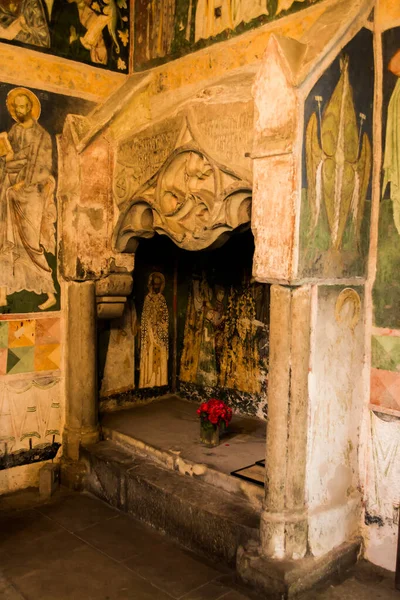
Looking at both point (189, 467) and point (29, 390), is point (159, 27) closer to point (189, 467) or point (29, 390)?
point (29, 390)

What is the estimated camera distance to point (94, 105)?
19.7ft

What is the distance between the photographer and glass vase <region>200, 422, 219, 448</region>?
5.48 m

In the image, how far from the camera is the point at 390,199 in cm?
418

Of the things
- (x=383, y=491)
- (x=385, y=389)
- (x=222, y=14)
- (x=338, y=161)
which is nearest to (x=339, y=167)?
(x=338, y=161)

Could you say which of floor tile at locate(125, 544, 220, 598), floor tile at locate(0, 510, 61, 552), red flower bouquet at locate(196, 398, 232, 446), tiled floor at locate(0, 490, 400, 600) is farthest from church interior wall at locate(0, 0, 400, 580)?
red flower bouquet at locate(196, 398, 232, 446)

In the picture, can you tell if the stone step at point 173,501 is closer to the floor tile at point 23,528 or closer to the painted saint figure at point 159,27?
the floor tile at point 23,528

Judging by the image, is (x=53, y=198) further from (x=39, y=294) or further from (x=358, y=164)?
(x=358, y=164)

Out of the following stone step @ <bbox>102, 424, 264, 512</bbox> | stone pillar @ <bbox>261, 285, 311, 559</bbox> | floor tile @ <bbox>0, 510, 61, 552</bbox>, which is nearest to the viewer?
stone pillar @ <bbox>261, 285, 311, 559</bbox>

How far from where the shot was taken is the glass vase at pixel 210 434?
5.48 meters

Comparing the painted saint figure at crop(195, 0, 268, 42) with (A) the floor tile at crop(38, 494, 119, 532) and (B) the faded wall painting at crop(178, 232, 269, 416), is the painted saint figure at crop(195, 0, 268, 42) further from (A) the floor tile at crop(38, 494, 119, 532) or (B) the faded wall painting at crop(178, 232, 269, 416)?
(A) the floor tile at crop(38, 494, 119, 532)

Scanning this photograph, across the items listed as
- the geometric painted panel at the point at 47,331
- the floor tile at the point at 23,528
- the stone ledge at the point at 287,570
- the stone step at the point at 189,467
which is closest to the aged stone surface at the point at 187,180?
the geometric painted panel at the point at 47,331

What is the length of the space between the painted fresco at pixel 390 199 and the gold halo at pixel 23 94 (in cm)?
316

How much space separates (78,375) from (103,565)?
1.92 metres

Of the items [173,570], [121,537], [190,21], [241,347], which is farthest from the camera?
[241,347]
